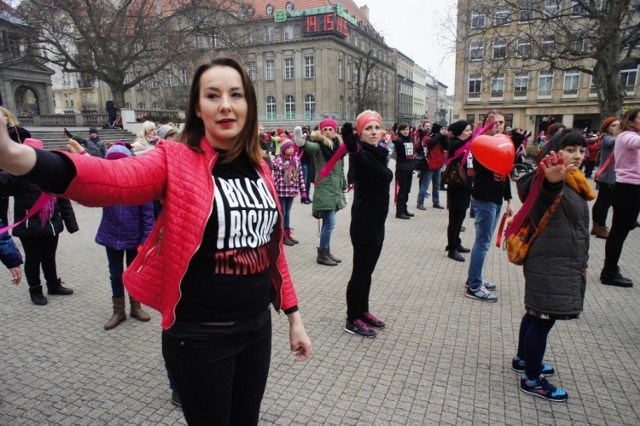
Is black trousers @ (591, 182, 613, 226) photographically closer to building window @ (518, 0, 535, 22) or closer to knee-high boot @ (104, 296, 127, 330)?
knee-high boot @ (104, 296, 127, 330)

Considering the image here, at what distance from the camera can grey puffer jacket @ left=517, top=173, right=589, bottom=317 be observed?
9.52 feet

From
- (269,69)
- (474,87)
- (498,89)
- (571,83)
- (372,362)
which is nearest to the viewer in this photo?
(372,362)

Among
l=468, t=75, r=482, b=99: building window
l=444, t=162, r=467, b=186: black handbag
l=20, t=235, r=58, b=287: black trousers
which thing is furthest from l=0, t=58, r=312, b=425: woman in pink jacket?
l=468, t=75, r=482, b=99: building window

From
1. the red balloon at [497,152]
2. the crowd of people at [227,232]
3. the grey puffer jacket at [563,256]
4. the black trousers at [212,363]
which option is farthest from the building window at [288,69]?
the black trousers at [212,363]

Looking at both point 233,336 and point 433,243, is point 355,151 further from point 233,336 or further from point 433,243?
point 433,243

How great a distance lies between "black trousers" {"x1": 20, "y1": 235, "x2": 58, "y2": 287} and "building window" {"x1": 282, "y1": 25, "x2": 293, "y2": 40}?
56940 mm

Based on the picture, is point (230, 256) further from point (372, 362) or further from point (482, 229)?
point (482, 229)

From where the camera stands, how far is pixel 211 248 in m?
1.60

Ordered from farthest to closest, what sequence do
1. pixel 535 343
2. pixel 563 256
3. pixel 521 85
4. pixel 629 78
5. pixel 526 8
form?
1. pixel 521 85
2. pixel 629 78
3. pixel 526 8
4. pixel 535 343
5. pixel 563 256

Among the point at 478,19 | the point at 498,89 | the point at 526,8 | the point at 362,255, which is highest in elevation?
the point at 478,19

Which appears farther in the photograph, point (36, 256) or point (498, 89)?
point (498, 89)

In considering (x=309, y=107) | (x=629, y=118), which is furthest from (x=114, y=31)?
(x=629, y=118)

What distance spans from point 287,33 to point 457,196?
56.4m

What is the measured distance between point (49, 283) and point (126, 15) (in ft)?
95.9
